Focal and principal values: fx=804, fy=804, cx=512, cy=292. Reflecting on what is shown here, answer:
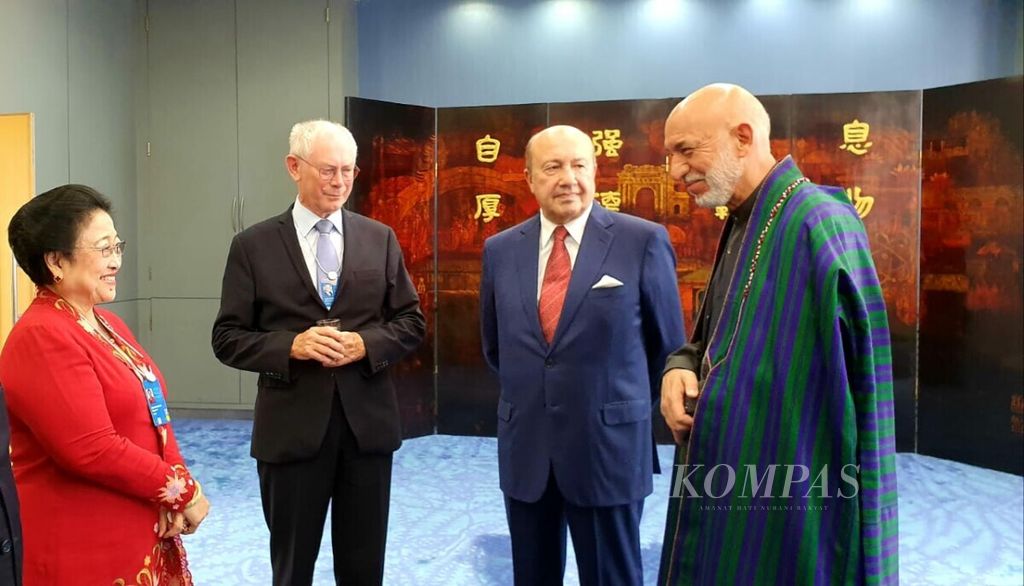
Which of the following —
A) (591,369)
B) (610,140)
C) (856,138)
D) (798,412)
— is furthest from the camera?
(610,140)

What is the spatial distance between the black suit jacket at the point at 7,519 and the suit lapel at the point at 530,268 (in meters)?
1.17

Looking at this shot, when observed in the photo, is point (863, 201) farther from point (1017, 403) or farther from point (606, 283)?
point (606, 283)

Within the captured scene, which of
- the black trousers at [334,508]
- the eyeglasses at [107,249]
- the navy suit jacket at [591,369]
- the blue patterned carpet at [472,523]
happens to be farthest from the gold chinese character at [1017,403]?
the eyeglasses at [107,249]

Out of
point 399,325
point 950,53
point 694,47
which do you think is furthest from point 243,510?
point 950,53

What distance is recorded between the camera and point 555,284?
82.1 inches

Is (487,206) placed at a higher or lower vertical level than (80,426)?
higher

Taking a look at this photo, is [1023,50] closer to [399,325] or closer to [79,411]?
[399,325]

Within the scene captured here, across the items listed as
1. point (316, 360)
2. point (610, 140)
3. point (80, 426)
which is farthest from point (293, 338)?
point (610, 140)

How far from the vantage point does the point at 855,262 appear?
4.71 ft

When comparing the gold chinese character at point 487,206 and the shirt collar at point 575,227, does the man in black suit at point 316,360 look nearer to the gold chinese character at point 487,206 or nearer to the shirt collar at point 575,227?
the shirt collar at point 575,227

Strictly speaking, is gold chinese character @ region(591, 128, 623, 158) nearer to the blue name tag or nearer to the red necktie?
the red necktie

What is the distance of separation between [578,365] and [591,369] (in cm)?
3

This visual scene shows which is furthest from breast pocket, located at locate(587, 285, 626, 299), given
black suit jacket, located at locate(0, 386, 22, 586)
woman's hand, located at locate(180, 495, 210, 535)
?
black suit jacket, located at locate(0, 386, 22, 586)

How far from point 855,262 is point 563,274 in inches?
31.8
